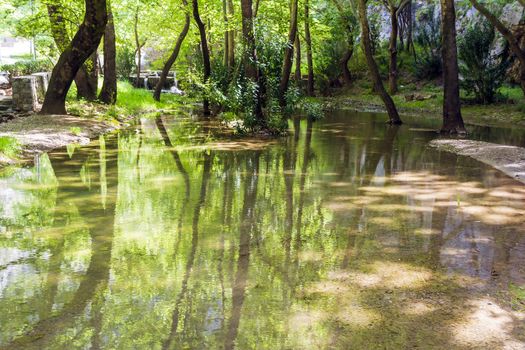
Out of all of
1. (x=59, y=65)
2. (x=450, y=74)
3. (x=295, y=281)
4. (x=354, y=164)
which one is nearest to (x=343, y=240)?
(x=295, y=281)

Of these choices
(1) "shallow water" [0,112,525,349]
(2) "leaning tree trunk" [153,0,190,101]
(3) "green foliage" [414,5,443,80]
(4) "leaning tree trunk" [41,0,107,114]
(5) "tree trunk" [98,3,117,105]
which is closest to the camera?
(1) "shallow water" [0,112,525,349]

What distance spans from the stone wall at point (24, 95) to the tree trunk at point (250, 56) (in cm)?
661

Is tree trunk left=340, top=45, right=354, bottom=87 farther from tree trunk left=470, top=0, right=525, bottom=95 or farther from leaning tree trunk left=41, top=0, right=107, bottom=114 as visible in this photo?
leaning tree trunk left=41, top=0, right=107, bottom=114

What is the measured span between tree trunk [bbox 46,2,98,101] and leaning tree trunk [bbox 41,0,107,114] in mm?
1951

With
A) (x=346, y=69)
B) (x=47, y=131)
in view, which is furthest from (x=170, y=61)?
(x=47, y=131)

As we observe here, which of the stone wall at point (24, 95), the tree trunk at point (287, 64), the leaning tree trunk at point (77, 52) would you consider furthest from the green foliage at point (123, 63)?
the tree trunk at point (287, 64)

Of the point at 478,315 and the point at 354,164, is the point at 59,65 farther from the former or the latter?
the point at 478,315

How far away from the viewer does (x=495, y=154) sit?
10625 millimetres

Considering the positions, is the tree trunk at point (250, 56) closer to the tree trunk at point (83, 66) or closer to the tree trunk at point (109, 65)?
the tree trunk at point (83, 66)

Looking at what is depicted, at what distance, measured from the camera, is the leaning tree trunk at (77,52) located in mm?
13625

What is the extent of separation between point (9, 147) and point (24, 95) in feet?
22.3

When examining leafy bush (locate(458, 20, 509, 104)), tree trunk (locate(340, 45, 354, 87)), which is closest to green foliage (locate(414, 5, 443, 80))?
tree trunk (locate(340, 45, 354, 87))

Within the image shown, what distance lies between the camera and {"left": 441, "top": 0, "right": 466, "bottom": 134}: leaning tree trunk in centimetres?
1427

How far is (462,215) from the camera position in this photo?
6430 mm
